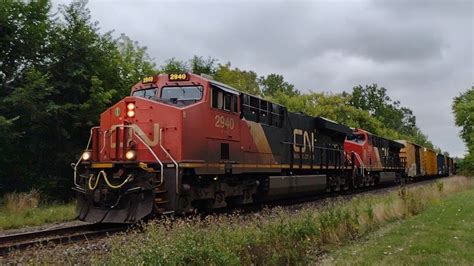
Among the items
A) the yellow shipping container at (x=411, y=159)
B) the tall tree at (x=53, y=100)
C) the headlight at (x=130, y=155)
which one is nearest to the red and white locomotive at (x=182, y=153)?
the headlight at (x=130, y=155)

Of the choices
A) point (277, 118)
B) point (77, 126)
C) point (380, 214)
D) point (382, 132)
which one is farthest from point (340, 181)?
point (382, 132)

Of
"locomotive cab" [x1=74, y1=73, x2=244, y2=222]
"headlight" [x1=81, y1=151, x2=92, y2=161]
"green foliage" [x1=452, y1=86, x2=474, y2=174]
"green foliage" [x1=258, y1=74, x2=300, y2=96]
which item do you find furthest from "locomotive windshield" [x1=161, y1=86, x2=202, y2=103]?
"green foliage" [x1=258, y1=74, x2=300, y2=96]

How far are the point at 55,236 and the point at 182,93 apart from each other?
4.76 m

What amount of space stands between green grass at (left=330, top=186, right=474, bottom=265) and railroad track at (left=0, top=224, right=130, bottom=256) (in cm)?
487

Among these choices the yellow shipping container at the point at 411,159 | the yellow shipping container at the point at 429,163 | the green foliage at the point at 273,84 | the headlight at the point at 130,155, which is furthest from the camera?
the green foliage at the point at 273,84

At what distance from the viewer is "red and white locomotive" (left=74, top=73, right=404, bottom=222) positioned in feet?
35.3

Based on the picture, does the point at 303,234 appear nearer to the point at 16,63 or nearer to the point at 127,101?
the point at 127,101

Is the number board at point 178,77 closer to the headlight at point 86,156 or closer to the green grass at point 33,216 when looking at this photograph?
the headlight at point 86,156

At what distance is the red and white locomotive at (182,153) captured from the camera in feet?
35.3

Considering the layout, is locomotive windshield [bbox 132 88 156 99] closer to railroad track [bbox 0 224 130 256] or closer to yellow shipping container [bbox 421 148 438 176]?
railroad track [bbox 0 224 130 256]

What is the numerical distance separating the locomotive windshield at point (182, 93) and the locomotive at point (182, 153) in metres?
0.03

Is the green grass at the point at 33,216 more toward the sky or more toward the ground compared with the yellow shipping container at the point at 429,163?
more toward the ground

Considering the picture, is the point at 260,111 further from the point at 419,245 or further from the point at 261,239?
the point at 261,239

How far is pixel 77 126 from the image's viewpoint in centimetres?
1745
